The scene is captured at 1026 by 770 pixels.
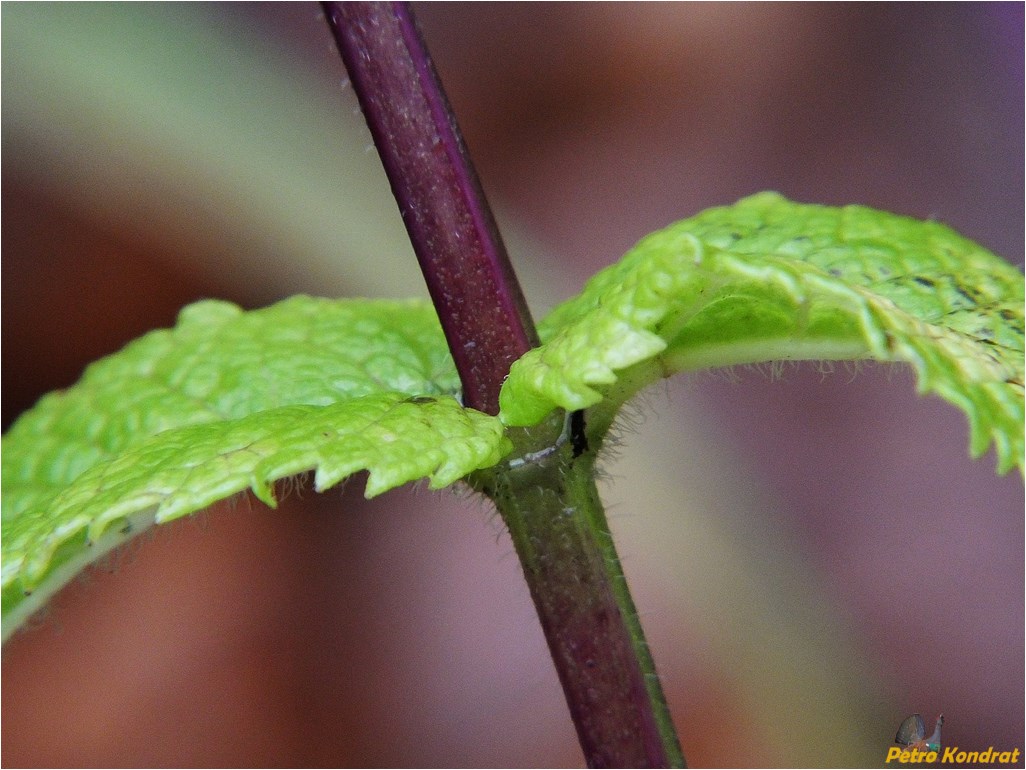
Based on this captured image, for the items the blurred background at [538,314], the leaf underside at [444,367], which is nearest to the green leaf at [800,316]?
the leaf underside at [444,367]

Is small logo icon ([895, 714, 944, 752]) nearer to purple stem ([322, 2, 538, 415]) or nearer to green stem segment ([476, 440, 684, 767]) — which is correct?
green stem segment ([476, 440, 684, 767])

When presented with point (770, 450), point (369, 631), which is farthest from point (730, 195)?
point (369, 631)

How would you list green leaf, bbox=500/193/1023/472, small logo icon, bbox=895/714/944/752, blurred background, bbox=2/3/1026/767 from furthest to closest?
1. blurred background, bbox=2/3/1026/767
2. small logo icon, bbox=895/714/944/752
3. green leaf, bbox=500/193/1023/472

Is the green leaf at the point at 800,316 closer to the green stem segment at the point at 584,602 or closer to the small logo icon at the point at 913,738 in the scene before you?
the green stem segment at the point at 584,602

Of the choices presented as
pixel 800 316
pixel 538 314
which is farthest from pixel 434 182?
pixel 538 314

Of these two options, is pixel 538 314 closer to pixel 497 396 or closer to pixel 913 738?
pixel 913 738

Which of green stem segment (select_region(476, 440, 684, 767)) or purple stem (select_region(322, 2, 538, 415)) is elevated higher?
purple stem (select_region(322, 2, 538, 415))

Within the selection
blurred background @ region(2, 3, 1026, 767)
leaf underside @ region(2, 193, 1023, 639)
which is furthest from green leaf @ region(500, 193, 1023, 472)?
blurred background @ region(2, 3, 1026, 767)

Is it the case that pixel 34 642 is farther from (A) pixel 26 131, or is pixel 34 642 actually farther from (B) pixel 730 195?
(B) pixel 730 195
